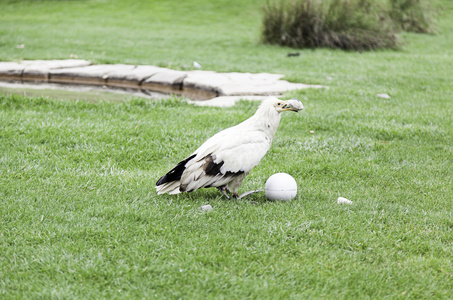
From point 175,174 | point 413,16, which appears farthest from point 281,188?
point 413,16

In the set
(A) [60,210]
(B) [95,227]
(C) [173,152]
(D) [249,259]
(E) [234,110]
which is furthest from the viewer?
(E) [234,110]

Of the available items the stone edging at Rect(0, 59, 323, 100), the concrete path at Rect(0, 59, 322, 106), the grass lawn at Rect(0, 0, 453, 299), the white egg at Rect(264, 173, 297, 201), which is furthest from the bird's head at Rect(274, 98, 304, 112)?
the stone edging at Rect(0, 59, 323, 100)

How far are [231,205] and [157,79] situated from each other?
436cm

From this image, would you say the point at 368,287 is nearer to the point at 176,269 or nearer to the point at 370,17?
the point at 176,269

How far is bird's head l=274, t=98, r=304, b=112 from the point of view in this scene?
3455 millimetres

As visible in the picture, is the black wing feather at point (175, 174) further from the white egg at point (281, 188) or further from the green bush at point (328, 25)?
the green bush at point (328, 25)

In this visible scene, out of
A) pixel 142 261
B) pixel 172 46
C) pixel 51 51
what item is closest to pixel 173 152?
pixel 142 261

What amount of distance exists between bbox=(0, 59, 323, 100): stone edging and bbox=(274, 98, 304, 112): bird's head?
3.11 metres

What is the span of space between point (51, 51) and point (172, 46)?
2941 mm

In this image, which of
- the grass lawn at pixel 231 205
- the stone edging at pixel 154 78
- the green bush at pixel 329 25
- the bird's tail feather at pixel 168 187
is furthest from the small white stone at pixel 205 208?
the green bush at pixel 329 25

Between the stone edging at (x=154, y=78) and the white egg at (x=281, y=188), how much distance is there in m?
3.25

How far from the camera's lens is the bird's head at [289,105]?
3455mm

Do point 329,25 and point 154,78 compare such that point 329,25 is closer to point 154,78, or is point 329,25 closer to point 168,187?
point 154,78

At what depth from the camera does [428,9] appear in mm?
16312
